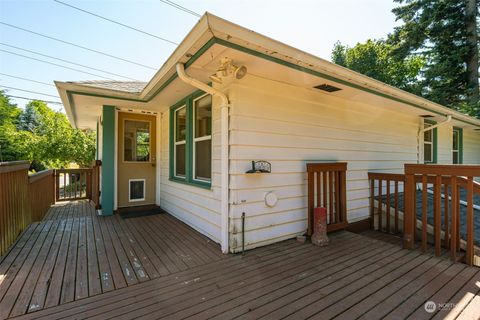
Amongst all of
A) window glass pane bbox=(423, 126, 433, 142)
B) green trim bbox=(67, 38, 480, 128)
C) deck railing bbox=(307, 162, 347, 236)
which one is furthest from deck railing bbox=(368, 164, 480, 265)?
window glass pane bbox=(423, 126, 433, 142)

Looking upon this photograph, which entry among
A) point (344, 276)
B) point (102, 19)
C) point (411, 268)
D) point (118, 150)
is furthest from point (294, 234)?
point (102, 19)

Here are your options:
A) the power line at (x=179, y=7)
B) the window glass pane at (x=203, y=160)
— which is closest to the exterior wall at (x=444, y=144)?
the window glass pane at (x=203, y=160)

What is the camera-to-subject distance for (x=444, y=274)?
2412mm

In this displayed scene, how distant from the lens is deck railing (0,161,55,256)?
2910 millimetres

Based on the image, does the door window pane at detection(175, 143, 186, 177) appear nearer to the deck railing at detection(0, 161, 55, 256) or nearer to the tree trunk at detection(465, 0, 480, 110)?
the deck railing at detection(0, 161, 55, 256)

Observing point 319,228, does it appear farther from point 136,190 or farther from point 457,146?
point 457,146

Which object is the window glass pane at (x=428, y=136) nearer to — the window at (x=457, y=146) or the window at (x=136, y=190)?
the window at (x=457, y=146)

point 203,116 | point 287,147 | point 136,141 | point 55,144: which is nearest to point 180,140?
point 203,116

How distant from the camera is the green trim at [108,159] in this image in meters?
4.69

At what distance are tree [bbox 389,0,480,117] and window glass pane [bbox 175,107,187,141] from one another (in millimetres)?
11120

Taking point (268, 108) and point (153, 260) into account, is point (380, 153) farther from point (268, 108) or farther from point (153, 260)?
point (153, 260)

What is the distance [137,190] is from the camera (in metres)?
5.32

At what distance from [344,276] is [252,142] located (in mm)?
1824

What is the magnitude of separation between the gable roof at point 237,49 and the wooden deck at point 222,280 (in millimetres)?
2246
